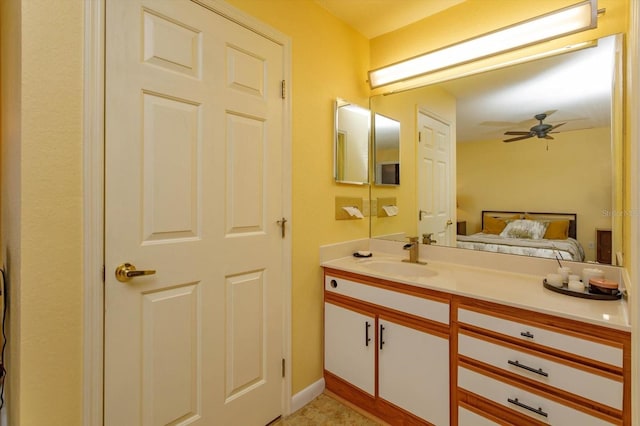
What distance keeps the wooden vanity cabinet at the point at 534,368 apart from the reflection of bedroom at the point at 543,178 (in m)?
0.63

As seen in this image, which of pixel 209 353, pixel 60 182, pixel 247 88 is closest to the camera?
pixel 60 182

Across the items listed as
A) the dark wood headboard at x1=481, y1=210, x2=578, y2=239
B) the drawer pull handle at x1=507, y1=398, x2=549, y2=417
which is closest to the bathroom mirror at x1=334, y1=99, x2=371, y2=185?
the dark wood headboard at x1=481, y1=210, x2=578, y2=239

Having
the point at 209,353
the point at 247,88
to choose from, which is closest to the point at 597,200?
the point at 247,88

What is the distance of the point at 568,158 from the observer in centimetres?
150

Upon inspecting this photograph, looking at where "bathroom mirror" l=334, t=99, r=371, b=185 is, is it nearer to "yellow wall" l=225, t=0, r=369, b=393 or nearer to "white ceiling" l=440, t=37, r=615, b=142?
"yellow wall" l=225, t=0, r=369, b=393

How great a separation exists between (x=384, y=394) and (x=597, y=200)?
1453 mm

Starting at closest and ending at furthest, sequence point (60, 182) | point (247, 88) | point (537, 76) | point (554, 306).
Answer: point (60, 182), point (554, 306), point (247, 88), point (537, 76)

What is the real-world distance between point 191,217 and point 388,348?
1193 millimetres

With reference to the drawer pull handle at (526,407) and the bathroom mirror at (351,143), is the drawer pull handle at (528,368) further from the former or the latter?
the bathroom mirror at (351,143)

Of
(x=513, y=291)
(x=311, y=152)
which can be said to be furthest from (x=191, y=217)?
(x=513, y=291)

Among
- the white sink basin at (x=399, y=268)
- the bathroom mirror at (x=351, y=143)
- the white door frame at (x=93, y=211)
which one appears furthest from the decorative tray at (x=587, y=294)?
the white door frame at (x=93, y=211)

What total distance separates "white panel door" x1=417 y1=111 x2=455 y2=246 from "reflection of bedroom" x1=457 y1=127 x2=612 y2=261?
0.08 meters

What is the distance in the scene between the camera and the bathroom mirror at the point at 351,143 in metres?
2.03

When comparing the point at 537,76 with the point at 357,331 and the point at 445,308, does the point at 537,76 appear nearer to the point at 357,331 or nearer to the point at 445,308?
the point at 445,308
